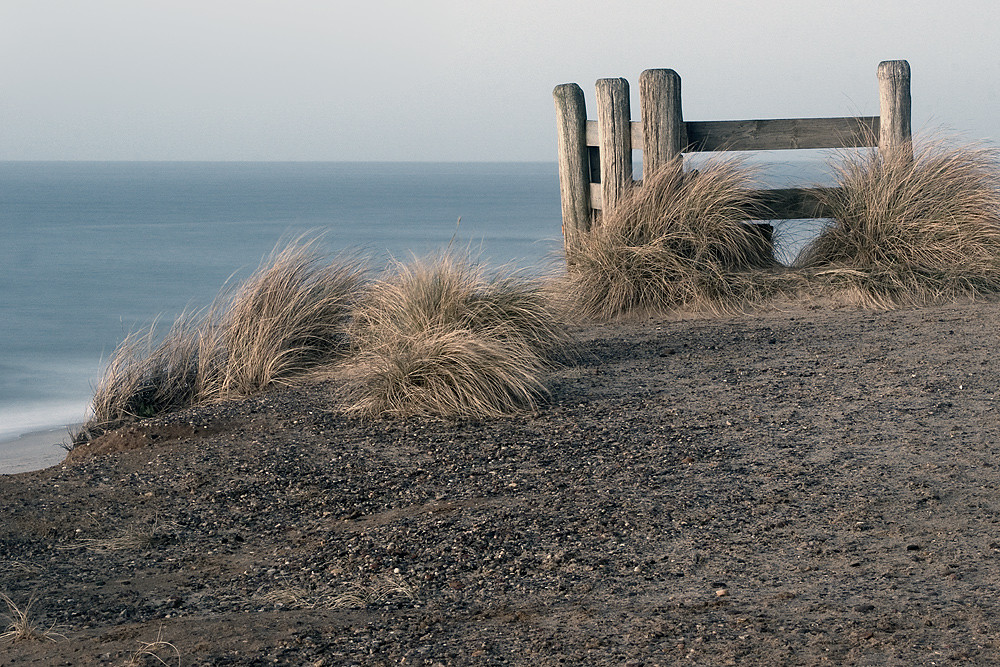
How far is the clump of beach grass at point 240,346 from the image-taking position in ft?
22.6

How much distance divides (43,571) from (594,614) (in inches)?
85.7

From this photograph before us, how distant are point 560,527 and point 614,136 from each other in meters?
5.88

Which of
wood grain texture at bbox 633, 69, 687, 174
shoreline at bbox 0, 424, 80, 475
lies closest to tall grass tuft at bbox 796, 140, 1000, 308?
wood grain texture at bbox 633, 69, 687, 174

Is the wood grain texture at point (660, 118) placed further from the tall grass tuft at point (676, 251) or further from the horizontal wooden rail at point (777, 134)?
the tall grass tuft at point (676, 251)

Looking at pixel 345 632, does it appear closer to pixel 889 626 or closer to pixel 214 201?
pixel 889 626

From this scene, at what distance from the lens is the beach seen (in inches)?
114

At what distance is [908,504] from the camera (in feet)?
12.8

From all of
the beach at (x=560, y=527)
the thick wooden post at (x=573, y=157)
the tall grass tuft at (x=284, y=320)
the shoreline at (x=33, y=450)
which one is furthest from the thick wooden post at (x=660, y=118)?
the shoreline at (x=33, y=450)

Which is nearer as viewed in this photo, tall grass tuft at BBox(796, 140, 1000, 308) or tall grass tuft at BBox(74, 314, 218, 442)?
tall grass tuft at BBox(74, 314, 218, 442)

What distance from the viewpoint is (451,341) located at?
5.73m

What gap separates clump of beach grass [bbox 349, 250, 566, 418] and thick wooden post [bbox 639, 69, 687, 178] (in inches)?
105

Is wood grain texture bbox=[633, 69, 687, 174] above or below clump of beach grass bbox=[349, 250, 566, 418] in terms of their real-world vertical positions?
above

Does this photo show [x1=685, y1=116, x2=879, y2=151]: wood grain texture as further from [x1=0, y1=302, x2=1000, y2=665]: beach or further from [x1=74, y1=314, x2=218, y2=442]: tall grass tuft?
[x1=74, y1=314, x2=218, y2=442]: tall grass tuft

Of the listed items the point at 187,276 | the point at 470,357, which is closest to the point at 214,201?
the point at 187,276
